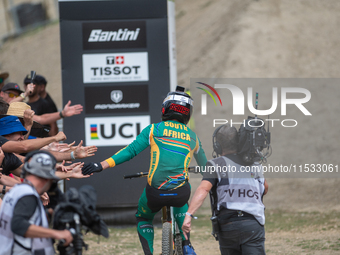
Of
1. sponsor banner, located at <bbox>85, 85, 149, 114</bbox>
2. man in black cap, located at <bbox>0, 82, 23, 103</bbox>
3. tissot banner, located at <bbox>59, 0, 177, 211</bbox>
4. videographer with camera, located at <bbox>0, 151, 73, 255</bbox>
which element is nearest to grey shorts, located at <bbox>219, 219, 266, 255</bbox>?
videographer with camera, located at <bbox>0, 151, 73, 255</bbox>

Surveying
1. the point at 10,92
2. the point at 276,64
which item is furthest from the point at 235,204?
the point at 276,64

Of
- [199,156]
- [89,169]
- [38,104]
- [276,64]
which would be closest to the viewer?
[89,169]

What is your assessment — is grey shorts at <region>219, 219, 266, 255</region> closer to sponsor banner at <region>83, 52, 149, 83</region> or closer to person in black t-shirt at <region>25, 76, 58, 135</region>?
sponsor banner at <region>83, 52, 149, 83</region>

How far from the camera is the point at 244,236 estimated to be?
15.4 feet

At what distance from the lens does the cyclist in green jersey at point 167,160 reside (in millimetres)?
5613

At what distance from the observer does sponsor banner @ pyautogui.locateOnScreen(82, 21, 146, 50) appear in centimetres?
982

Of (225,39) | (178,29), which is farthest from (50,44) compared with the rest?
(225,39)

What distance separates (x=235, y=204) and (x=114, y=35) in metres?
6.04

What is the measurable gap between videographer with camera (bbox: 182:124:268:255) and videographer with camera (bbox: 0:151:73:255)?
5.08 feet

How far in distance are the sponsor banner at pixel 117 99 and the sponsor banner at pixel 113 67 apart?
0.62 feet

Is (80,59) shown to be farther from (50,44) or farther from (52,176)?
(50,44)

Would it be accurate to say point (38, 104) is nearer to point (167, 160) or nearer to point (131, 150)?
point (131, 150)

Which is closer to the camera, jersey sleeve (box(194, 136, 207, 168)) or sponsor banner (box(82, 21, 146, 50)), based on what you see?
jersey sleeve (box(194, 136, 207, 168))

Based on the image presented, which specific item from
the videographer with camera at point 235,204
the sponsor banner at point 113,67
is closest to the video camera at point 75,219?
the videographer with camera at point 235,204
